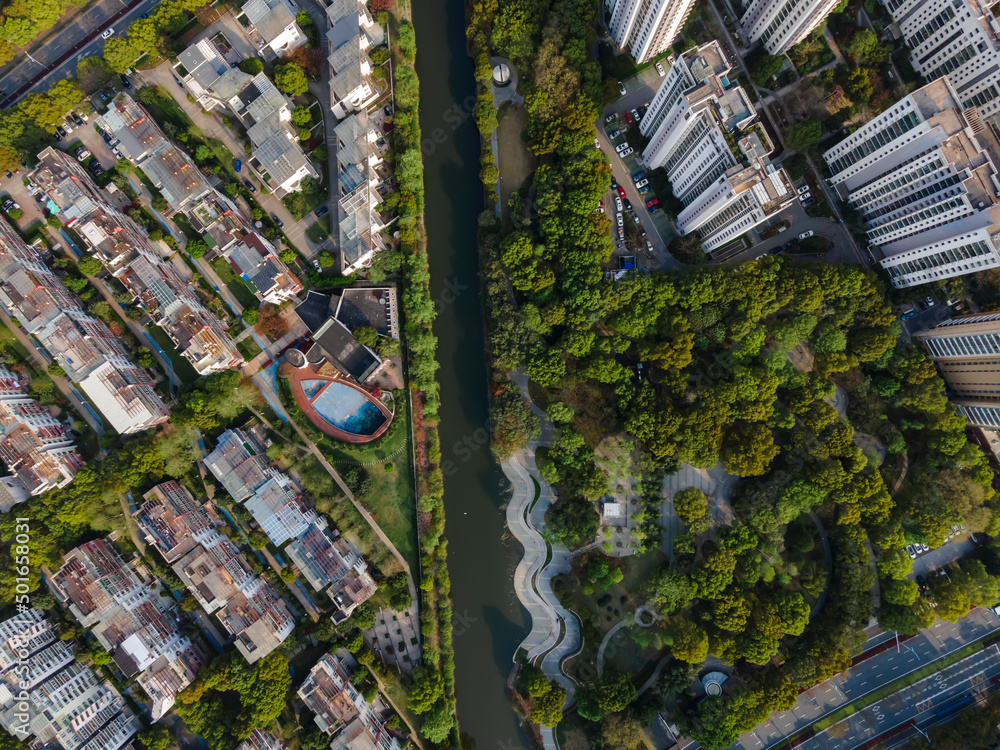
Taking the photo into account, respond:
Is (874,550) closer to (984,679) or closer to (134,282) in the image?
(984,679)

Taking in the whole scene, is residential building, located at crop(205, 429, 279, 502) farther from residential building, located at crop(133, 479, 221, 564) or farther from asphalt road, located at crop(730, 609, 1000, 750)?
asphalt road, located at crop(730, 609, 1000, 750)

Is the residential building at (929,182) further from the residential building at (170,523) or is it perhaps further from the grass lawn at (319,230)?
the residential building at (170,523)

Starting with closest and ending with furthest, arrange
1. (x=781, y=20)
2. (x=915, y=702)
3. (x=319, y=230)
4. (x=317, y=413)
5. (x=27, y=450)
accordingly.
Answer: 1. (x=781, y=20)
2. (x=27, y=450)
3. (x=317, y=413)
4. (x=915, y=702)
5. (x=319, y=230)

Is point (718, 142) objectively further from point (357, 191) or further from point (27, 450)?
point (27, 450)

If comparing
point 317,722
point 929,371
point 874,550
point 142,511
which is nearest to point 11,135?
point 142,511

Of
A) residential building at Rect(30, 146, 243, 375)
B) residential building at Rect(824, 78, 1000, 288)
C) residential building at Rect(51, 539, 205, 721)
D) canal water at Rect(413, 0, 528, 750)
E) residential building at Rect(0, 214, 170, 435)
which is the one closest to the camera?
residential building at Rect(824, 78, 1000, 288)

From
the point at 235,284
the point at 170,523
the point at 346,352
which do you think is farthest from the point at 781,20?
the point at 170,523
